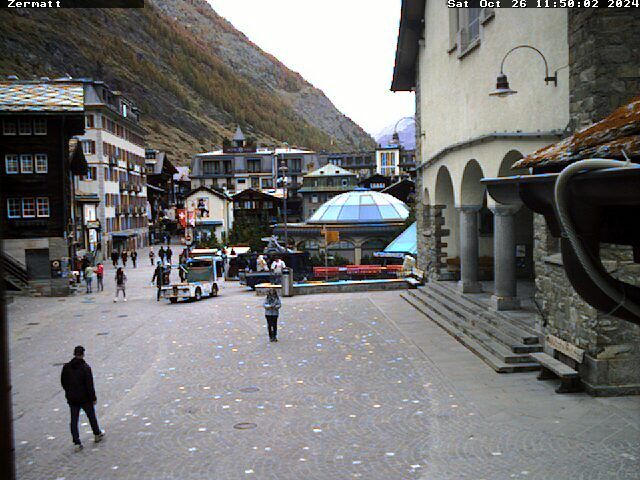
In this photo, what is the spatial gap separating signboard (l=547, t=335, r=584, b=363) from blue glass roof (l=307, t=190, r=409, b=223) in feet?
145

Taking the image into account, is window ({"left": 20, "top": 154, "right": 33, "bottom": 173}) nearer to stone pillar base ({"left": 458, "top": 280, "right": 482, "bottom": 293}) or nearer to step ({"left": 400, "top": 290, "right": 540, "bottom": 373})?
step ({"left": 400, "top": 290, "right": 540, "bottom": 373})

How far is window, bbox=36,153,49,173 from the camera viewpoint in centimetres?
3953

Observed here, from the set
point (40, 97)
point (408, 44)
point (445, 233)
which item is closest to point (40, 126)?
point (40, 97)

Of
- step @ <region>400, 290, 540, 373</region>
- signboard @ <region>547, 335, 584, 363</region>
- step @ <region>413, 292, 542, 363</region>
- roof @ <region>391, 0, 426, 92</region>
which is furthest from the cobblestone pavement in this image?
roof @ <region>391, 0, 426, 92</region>

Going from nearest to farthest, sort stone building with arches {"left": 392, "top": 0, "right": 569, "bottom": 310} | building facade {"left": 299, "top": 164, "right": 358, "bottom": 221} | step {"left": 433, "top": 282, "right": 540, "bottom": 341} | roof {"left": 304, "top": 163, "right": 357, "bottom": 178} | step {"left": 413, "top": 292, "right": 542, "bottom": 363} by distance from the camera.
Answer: step {"left": 413, "top": 292, "right": 542, "bottom": 363} < stone building with arches {"left": 392, "top": 0, "right": 569, "bottom": 310} < step {"left": 433, "top": 282, "right": 540, "bottom": 341} < building facade {"left": 299, "top": 164, "right": 358, "bottom": 221} < roof {"left": 304, "top": 163, "right": 357, "bottom": 178}

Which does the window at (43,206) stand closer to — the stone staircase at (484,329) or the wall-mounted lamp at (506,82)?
the stone staircase at (484,329)

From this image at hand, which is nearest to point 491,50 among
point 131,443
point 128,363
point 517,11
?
point 517,11

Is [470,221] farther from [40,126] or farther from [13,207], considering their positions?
[40,126]

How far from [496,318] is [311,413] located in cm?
722

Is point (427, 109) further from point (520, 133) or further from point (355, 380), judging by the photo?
point (355, 380)

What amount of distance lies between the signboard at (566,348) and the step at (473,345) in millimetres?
793

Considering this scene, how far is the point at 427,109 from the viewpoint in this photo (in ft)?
97.6

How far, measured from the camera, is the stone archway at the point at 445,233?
28359mm

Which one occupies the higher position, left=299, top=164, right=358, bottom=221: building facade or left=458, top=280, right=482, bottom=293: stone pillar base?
left=299, top=164, right=358, bottom=221: building facade
